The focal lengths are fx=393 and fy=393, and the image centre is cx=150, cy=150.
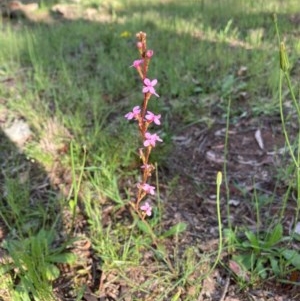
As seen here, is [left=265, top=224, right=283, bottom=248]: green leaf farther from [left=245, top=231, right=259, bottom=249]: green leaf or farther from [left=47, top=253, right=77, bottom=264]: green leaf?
[left=47, top=253, right=77, bottom=264]: green leaf

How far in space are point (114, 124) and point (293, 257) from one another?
4.95ft

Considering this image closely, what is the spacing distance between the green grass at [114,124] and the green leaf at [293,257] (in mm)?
21

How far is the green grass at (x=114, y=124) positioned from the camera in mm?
1671

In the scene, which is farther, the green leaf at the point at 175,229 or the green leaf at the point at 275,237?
the green leaf at the point at 175,229

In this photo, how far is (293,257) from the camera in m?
1.58

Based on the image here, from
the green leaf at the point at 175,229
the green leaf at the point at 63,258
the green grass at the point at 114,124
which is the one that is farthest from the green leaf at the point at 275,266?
the green leaf at the point at 63,258

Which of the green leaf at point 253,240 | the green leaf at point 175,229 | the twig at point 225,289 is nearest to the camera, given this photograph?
the twig at point 225,289

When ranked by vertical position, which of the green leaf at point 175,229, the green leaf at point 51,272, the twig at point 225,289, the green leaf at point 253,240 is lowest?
the twig at point 225,289

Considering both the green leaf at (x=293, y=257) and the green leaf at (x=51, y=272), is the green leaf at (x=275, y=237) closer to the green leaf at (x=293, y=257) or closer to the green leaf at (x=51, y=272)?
the green leaf at (x=293, y=257)

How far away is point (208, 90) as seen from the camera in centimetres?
303

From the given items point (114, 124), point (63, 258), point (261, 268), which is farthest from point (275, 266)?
point (114, 124)

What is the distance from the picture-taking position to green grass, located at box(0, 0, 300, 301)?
65.8 inches

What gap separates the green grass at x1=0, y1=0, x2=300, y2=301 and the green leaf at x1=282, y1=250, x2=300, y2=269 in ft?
0.07

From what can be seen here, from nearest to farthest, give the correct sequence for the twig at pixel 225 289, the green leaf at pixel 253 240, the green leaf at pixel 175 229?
the twig at pixel 225 289
the green leaf at pixel 253 240
the green leaf at pixel 175 229
